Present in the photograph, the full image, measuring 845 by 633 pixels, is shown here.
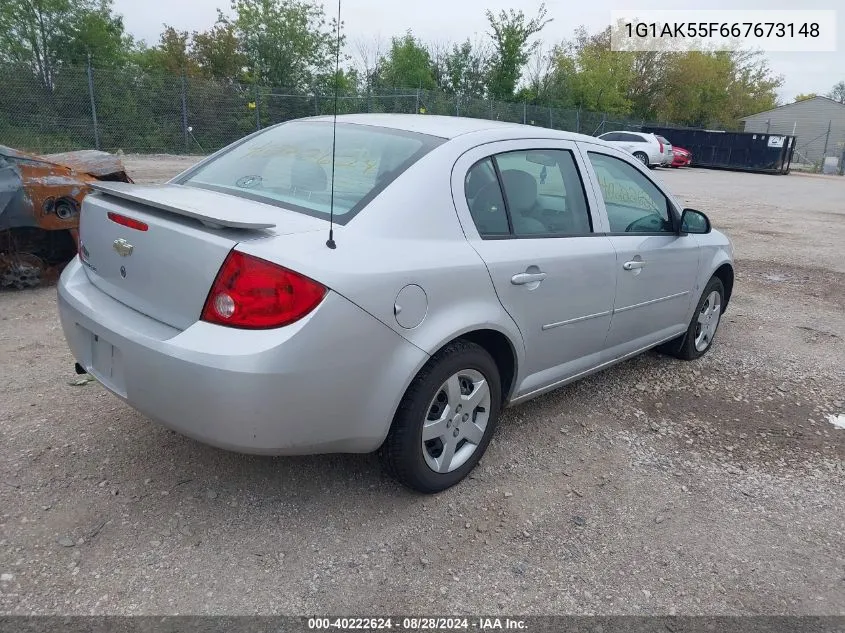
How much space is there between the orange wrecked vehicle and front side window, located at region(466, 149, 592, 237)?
140 inches

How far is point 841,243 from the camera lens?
1020 cm

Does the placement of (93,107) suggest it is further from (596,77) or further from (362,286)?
(596,77)

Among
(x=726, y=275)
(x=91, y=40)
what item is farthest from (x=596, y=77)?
(x=726, y=275)

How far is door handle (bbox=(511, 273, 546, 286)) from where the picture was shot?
285 centimetres

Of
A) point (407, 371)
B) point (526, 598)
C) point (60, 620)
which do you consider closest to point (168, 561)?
point (60, 620)

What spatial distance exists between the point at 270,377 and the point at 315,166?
1.20 meters

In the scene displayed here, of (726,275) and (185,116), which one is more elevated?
(185,116)

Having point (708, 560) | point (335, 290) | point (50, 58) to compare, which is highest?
point (50, 58)

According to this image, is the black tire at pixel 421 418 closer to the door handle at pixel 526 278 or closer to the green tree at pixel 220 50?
the door handle at pixel 526 278

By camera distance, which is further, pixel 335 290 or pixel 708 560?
pixel 708 560

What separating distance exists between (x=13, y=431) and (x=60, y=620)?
1455 millimetres

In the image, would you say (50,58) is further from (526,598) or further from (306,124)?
(526,598)

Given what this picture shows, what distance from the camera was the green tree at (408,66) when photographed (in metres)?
35.0

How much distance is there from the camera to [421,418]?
102 inches
